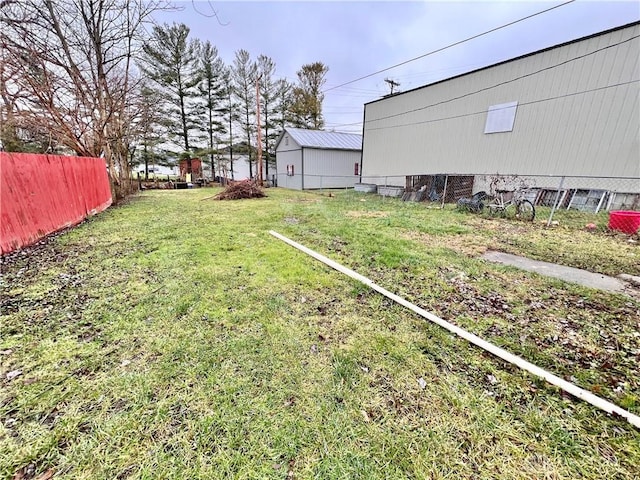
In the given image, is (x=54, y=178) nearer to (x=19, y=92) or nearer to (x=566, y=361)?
(x=19, y=92)

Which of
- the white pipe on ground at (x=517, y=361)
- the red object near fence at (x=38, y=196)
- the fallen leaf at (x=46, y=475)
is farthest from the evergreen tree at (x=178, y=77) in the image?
the fallen leaf at (x=46, y=475)

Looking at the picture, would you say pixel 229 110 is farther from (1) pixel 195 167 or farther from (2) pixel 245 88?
(1) pixel 195 167

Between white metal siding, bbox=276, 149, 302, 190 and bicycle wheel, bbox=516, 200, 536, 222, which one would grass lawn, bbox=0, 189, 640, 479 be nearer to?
bicycle wheel, bbox=516, 200, 536, 222

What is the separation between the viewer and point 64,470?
48.9 inches

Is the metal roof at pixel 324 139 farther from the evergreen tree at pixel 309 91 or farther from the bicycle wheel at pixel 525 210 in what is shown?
the bicycle wheel at pixel 525 210

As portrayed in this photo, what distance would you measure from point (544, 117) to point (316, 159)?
1124 cm

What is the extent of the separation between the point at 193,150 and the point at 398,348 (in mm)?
25397

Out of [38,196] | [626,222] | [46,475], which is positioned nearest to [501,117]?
[626,222]

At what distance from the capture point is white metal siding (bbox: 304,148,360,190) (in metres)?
16.8

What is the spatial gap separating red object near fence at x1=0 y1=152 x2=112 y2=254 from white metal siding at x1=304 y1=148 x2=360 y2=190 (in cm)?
1142

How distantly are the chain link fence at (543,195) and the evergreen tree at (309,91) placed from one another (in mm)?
15174

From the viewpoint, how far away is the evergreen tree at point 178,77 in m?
19.0

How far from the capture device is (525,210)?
7.43m

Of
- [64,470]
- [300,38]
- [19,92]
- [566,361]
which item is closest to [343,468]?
[64,470]
